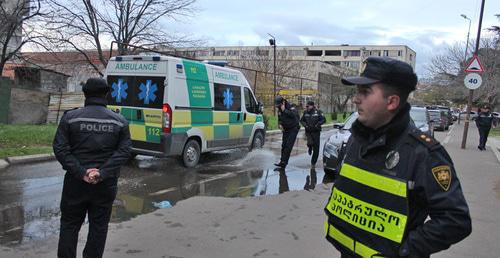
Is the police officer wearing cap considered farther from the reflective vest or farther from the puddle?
the puddle

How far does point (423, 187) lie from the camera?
6.23ft

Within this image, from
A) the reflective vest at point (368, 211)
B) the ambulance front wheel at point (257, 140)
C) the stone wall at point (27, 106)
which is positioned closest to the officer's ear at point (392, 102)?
the reflective vest at point (368, 211)

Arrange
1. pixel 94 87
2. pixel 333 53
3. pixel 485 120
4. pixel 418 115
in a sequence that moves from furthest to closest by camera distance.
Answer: pixel 333 53 → pixel 485 120 → pixel 418 115 → pixel 94 87

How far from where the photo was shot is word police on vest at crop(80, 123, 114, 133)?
363 centimetres

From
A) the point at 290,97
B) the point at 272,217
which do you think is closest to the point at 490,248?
the point at 272,217

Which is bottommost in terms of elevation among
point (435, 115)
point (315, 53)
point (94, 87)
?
point (435, 115)

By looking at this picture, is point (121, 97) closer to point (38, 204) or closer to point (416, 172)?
point (38, 204)

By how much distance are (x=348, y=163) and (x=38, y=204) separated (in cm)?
547

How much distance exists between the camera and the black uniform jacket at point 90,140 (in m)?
3.62

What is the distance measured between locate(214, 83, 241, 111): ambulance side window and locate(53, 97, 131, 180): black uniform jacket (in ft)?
22.2

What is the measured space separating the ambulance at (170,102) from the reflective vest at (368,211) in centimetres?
718

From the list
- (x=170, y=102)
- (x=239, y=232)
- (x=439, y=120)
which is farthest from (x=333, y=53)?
(x=239, y=232)

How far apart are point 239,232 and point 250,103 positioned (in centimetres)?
696

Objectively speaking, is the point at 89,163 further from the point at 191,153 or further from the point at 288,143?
the point at 288,143
